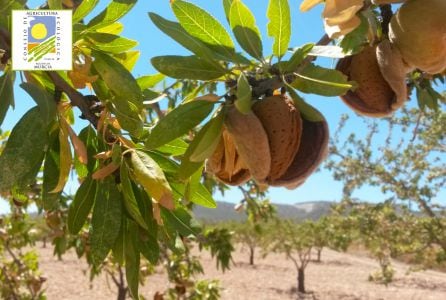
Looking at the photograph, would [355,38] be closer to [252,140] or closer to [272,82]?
[272,82]

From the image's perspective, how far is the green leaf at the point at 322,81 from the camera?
2.78ft

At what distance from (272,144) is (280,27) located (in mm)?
261

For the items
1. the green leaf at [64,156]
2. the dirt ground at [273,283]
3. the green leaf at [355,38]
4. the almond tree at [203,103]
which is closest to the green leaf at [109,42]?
the almond tree at [203,103]

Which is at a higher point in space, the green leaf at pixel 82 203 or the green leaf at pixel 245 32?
the green leaf at pixel 245 32

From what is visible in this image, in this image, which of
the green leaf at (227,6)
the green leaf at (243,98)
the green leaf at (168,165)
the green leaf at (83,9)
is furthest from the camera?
the green leaf at (168,165)

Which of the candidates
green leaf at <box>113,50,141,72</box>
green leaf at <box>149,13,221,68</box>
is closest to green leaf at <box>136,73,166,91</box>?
green leaf at <box>113,50,141,72</box>

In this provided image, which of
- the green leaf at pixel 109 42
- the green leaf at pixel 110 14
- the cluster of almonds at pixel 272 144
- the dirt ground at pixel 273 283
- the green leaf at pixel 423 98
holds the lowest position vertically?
the dirt ground at pixel 273 283

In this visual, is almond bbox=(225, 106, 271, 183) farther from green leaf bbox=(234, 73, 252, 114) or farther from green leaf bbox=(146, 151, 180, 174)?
green leaf bbox=(146, 151, 180, 174)

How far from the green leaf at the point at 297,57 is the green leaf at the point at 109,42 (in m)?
0.44

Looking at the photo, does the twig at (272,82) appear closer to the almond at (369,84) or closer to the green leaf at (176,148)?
the almond at (369,84)

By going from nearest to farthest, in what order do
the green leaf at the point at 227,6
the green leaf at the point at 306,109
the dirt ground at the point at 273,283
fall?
1. the green leaf at the point at 306,109
2. the green leaf at the point at 227,6
3. the dirt ground at the point at 273,283

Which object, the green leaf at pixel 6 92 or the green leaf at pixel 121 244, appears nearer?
the green leaf at pixel 6 92

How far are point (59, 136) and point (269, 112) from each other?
0.50 m

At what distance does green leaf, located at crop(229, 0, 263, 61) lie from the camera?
957mm
